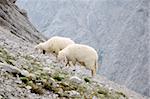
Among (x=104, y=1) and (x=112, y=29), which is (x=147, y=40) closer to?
(x=112, y=29)

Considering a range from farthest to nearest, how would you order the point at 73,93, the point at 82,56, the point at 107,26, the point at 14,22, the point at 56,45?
the point at 107,26
the point at 14,22
the point at 56,45
the point at 82,56
the point at 73,93

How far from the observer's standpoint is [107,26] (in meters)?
163

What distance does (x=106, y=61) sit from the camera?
143375mm

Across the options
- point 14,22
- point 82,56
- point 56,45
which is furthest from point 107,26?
point 82,56

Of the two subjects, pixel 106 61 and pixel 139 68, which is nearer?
pixel 139 68

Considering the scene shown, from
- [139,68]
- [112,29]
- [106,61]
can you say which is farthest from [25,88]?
[112,29]

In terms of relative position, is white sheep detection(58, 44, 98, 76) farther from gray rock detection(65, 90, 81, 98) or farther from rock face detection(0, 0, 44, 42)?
rock face detection(0, 0, 44, 42)

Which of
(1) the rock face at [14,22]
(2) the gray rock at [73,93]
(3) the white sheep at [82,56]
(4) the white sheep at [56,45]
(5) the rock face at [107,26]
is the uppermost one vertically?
(5) the rock face at [107,26]

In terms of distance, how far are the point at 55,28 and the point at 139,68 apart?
42228 mm

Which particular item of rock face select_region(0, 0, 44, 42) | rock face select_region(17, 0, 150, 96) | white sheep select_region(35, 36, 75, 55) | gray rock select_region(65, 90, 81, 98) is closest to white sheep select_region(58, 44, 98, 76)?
white sheep select_region(35, 36, 75, 55)

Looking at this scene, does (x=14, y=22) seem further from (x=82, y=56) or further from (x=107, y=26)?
(x=107, y=26)

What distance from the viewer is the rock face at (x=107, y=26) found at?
456 ft

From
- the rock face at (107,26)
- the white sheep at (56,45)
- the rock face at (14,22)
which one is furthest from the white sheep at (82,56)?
the rock face at (107,26)

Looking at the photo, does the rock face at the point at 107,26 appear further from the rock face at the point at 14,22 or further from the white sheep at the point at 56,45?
the white sheep at the point at 56,45
